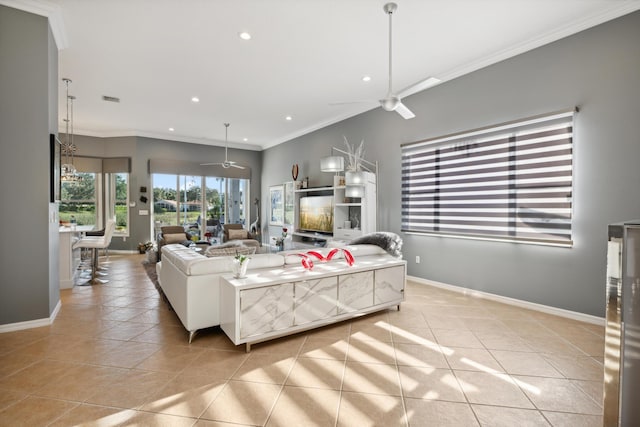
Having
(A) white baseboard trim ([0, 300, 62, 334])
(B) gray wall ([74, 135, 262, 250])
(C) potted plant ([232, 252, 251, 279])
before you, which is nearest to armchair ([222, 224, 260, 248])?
(B) gray wall ([74, 135, 262, 250])

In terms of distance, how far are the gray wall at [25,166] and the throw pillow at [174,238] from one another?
3205 mm

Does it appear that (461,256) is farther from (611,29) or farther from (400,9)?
(400,9)

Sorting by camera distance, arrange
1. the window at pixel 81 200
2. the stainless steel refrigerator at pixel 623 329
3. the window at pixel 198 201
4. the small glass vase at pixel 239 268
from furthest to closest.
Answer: the window at pixel 198 201, the window at pixel 81 200, the small glass vase at pixel 239 268, the stainless steel refrigerator at pixel 623 329

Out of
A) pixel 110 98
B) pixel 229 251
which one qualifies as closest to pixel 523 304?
pixel 229 251

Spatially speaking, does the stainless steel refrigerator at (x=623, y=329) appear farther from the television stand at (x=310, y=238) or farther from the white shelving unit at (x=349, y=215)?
the television stand at (x=310, y=238)

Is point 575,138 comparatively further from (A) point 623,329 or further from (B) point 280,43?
(B) point 280,43

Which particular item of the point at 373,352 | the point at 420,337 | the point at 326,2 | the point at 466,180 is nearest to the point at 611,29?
the point at 466,180

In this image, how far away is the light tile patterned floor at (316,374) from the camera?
1750 mm

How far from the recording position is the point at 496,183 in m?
3.86

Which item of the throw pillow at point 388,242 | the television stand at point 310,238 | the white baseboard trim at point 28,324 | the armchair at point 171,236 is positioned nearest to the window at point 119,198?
the armchair at point 171,236

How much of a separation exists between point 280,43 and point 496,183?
3118 millimetres

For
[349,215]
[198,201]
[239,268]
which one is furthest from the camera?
[198,201]

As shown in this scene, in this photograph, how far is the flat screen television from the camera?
20.0 ft

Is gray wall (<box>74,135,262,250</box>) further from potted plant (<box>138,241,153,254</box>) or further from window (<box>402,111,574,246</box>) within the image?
window (<box>402,111,574,246</box>)
